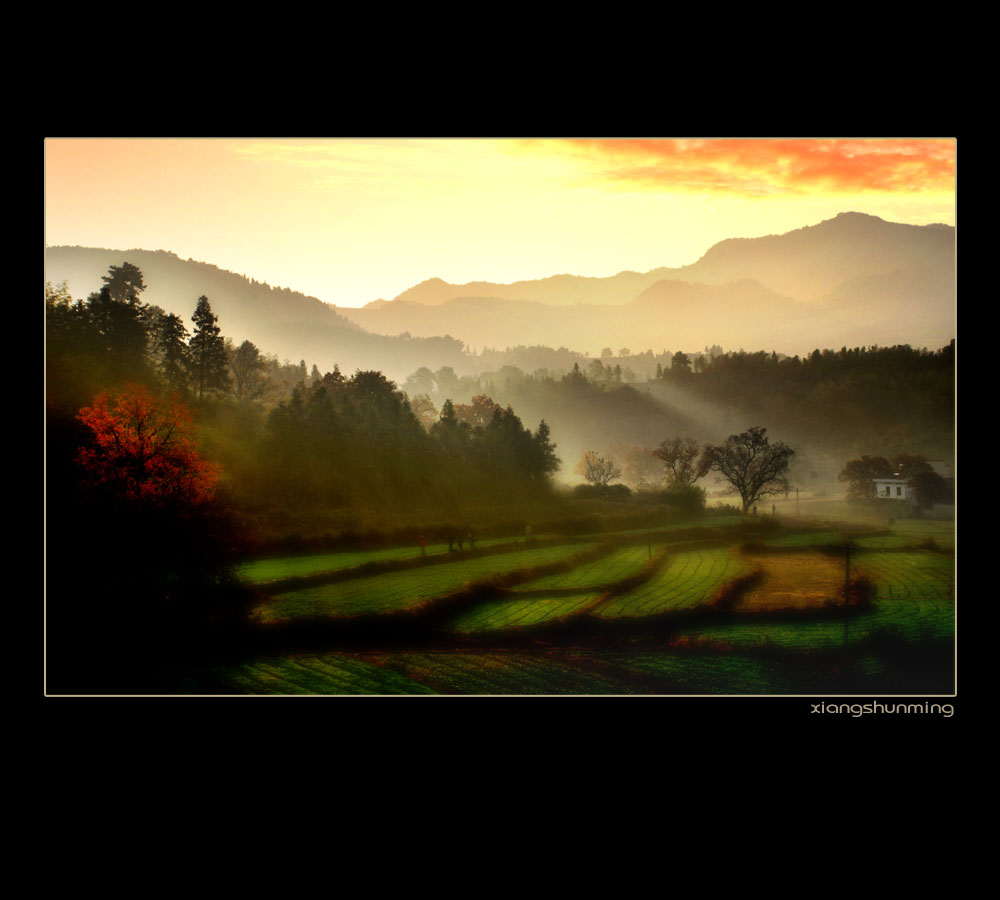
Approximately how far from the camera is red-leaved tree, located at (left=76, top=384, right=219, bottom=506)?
6141 millimetres

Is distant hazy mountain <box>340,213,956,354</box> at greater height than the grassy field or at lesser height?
greater

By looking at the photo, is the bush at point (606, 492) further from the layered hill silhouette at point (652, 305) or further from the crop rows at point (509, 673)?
the crop rows at point (509, 673)

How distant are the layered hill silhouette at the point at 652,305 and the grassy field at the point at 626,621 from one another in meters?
1.84

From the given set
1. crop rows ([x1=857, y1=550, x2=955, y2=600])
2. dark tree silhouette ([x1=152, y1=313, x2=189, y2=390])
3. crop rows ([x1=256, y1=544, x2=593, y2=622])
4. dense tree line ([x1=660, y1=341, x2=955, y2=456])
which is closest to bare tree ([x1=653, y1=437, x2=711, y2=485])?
dense tree line ([x1=660, y1=341, x2=955, y2=456])

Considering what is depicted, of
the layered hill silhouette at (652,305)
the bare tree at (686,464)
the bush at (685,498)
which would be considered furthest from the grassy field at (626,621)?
the layered hill silhouette at (652,305)

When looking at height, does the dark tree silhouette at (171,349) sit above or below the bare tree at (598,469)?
above

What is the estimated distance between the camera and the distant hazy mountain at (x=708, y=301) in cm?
686

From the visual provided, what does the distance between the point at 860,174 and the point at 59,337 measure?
6.78 m

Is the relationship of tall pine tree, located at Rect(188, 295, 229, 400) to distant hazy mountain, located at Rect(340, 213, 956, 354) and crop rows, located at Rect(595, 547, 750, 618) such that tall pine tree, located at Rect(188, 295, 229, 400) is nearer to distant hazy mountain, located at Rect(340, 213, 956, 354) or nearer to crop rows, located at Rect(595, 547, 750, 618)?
distant hazy mountain, located at Rect(340, 213, 956, 354)

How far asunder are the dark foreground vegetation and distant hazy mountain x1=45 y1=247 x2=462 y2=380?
11 centimetres

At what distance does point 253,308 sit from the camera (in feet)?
21.6

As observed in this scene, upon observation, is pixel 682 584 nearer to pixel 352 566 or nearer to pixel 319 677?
pixel 352 566

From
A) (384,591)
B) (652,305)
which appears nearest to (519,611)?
(384,591)
